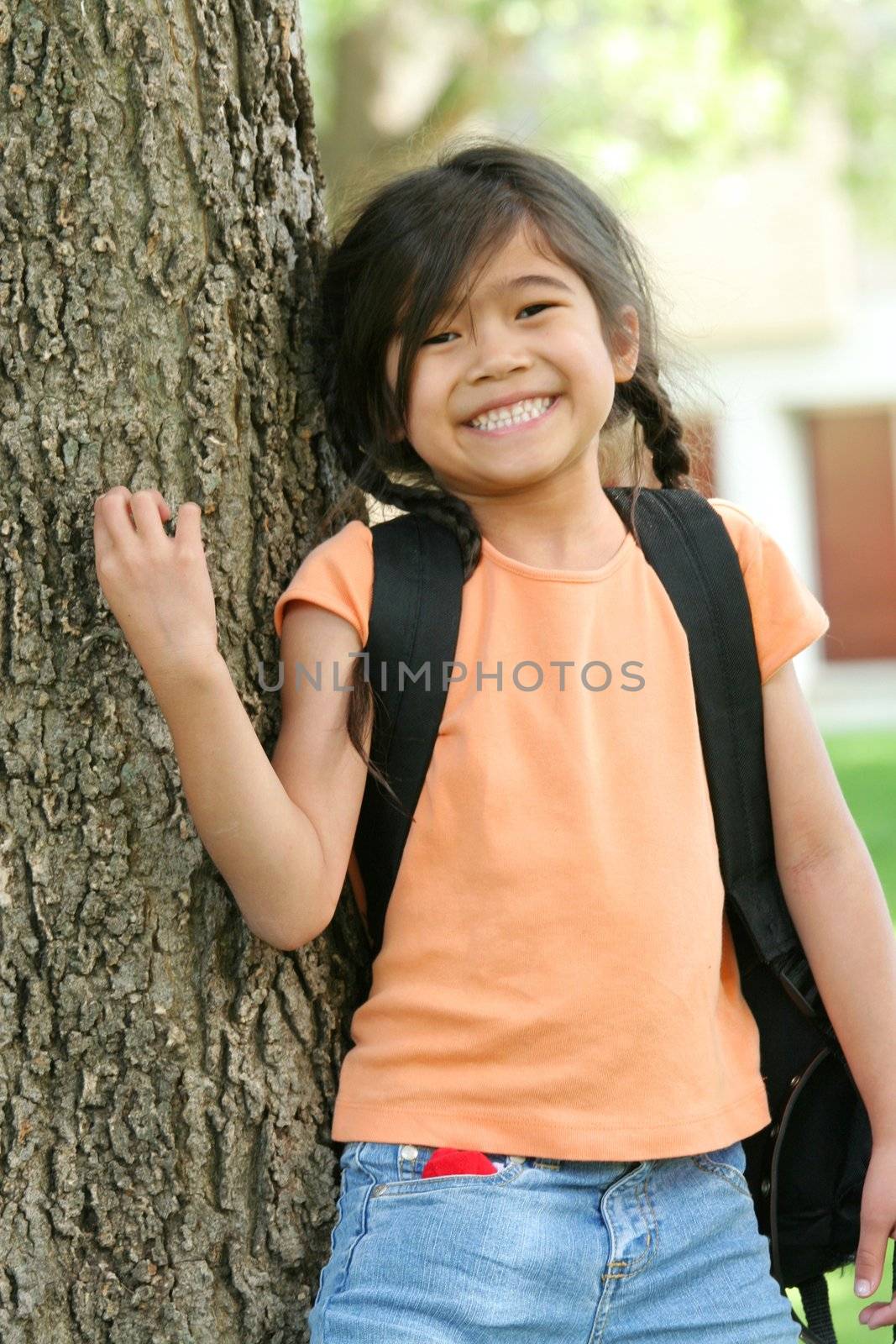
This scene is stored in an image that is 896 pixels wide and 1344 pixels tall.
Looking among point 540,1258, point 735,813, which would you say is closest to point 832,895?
point 735,813

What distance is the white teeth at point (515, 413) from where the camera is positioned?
2.07 metres

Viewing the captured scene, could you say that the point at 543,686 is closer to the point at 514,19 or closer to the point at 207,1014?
the point at 207,1014

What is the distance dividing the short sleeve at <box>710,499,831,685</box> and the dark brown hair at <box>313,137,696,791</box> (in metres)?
0.18

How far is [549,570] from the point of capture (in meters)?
2.08

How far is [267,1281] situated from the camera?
196 cm

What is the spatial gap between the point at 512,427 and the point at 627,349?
0.97 ft

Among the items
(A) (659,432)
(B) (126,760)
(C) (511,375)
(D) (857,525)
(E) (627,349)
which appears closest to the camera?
(B) (126,760)

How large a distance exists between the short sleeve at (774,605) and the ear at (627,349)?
0.31 m

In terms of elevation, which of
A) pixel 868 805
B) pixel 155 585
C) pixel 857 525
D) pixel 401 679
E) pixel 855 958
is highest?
pixel 857 525

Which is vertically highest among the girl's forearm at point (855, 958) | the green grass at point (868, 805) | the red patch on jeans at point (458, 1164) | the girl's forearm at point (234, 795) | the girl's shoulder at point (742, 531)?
the girl's shoulder at point (742, 531)

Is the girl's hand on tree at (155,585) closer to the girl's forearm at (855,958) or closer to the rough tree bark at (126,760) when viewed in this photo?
the rough tree bark at (126,760)

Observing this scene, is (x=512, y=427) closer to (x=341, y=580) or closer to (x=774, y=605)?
(x=341, y=580)

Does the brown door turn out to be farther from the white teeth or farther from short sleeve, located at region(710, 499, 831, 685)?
the white teeth

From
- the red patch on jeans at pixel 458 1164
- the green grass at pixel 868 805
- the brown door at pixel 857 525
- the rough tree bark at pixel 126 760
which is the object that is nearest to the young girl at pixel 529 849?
the red patch on jeans at pixel 458 1164
